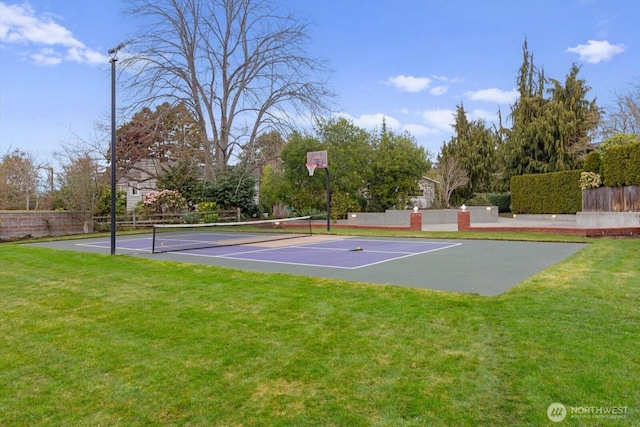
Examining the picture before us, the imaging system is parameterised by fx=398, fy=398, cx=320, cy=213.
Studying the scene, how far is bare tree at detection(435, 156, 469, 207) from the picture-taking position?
32781 millimetres

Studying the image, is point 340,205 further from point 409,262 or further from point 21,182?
point 21,182

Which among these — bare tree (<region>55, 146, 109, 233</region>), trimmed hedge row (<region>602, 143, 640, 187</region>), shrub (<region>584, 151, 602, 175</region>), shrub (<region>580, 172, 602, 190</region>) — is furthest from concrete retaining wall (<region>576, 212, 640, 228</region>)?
bare tree (<region>55, 146, 109, 233</region>)

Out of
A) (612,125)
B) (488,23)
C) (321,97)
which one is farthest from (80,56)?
(612,125)

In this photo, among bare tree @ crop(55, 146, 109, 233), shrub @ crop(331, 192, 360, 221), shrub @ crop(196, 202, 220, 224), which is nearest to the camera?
bare tree @ crop(55, 146, 109, 233)

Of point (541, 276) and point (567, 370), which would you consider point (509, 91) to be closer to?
point (541, 276)

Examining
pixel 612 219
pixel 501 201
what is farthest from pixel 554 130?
pixel 612 219

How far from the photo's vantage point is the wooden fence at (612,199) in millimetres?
16641

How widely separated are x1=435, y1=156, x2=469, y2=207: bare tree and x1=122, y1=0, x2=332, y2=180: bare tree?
1300 cm

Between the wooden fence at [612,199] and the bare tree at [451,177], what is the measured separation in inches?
534

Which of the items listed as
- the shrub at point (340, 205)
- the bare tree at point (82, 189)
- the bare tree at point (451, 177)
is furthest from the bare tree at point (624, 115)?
the bare tree at point (82, 189)

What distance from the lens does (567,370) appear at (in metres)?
3.11

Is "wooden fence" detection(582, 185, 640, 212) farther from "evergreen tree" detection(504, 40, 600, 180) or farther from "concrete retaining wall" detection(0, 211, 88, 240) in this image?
"concrete retaining wall" detection(0, 211, 88, 240)

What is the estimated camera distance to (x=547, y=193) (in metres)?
25.3

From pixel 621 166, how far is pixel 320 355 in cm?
1901
